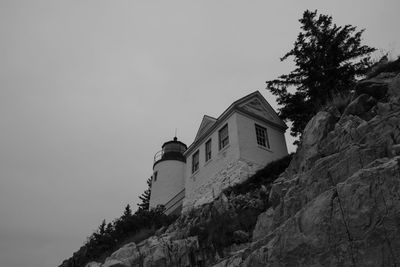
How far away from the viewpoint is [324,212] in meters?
6.77

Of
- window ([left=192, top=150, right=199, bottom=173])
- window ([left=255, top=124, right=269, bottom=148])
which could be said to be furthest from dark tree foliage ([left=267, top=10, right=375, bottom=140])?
window ([left=192, top=150, right=199, bottom=173])

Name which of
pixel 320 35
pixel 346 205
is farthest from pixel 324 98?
pixel 346 205

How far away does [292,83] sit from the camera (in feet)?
63.1

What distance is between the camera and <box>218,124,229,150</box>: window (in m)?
19.8

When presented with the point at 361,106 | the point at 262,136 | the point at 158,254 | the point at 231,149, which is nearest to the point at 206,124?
the point at 262,136

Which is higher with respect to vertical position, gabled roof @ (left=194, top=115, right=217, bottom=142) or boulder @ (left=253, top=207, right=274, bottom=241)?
gabled roof @ (left=194, top=115, right=217, bottom=142)

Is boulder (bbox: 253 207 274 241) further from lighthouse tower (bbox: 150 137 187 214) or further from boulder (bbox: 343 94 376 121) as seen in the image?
lighthouse tower (bbox: 150 137 187 214)

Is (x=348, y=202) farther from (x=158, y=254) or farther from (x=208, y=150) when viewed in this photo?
(x=208, y=150)

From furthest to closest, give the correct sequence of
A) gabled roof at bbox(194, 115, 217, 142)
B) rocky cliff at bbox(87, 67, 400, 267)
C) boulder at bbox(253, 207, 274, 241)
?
gabled roof at bbox(194, 115, 217, 142) → boulder at bbox(253, 207, 274, 241) → rocky cliff at bbox(87, 67, 400, 267)

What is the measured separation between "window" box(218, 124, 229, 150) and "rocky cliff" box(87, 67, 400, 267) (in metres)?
5.80

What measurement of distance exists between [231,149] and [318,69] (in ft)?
21.2

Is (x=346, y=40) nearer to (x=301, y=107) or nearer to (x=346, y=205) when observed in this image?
(x=301, y=107)

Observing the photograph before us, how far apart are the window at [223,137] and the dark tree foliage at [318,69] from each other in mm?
3461

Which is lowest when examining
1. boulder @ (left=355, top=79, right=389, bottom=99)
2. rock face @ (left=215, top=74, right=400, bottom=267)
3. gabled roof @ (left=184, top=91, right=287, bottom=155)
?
rock face @ (left=215, top=74, right=400, bottom=267)
